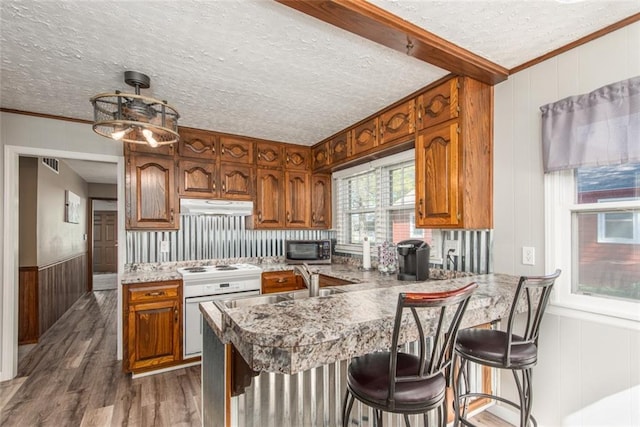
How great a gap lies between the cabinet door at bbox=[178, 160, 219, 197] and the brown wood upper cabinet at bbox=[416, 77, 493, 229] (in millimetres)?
2287

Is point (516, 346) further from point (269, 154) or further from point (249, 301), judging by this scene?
point (269, 154)

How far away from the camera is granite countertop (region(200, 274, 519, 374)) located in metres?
0.98

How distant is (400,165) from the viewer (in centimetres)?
310

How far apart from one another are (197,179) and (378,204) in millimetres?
1983

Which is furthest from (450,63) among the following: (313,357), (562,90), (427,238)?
(313,357)

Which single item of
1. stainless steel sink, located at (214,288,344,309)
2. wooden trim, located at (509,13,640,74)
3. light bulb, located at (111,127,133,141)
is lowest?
stainless steel sink, located at (214,288,344,309)

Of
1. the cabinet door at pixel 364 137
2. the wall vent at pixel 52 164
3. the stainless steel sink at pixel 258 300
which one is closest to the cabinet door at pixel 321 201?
the cabinet door at pixel 364 137

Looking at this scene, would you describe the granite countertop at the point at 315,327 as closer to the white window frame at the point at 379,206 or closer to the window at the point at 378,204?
the white window frame at the point at 379,206

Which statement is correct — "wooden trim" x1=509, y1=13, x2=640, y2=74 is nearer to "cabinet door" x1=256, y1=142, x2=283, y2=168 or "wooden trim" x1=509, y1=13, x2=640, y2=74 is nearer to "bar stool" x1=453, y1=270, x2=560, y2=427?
"bar stool" x1=453, y1=270, x2=560, y2=427

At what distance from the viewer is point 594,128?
5.39ft

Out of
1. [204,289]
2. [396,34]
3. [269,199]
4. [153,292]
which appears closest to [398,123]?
[396,34]

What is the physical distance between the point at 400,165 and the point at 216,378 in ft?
7.93

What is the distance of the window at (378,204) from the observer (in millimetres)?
2980

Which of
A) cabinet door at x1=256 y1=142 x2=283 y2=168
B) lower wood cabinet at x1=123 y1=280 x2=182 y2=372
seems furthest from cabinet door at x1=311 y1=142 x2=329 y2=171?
lower wood cabinet at x1=123 y1=280 x2=182 y2=372
